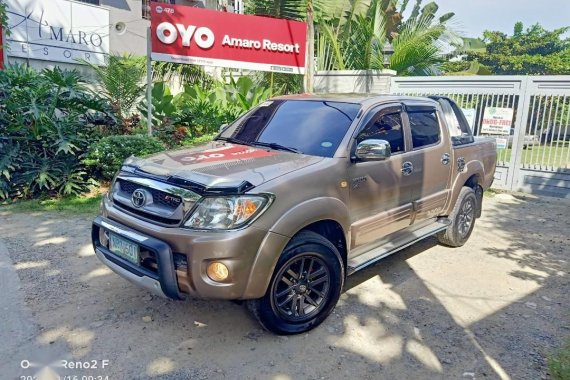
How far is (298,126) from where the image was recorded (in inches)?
155

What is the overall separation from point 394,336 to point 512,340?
2.97 ft

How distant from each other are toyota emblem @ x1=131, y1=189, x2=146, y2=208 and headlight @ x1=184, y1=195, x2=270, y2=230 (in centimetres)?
47

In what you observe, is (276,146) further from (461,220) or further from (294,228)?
(461,220)

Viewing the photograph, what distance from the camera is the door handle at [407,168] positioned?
13.4 ft

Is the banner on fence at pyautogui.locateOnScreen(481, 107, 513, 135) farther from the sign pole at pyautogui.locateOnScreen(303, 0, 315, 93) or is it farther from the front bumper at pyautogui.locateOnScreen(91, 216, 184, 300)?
the front bumper at pyautogui.locateOnScreen(91, 216, 184, 300)

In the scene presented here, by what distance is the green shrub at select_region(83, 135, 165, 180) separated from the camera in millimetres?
6902

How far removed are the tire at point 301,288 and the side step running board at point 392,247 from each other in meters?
0.23

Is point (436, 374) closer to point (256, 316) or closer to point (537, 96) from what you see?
point (256, 316)


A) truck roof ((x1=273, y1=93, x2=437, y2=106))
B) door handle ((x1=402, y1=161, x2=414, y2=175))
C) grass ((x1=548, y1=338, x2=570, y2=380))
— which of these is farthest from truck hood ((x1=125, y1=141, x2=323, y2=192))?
grass ((x1=548, y1=338, x2=570, y2=380))

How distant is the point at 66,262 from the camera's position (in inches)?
178

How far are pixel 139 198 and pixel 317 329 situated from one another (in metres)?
1.69

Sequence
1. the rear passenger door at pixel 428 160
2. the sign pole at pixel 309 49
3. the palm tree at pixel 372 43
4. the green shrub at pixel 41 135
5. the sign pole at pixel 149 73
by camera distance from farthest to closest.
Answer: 1. the palm tree at pixel 372 43
2. the sign pole at pixel 309 49
3. the sign pole at pixel 149 73
4. the green shrub at pixel 41 135
5. the rear passenger door at pixel 428 160

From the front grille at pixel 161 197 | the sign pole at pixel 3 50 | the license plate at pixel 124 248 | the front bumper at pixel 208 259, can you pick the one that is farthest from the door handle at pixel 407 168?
the sign pole at pixel 3 50

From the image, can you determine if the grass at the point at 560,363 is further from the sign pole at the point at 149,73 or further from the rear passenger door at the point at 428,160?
the sign pole at the point at 149,73
